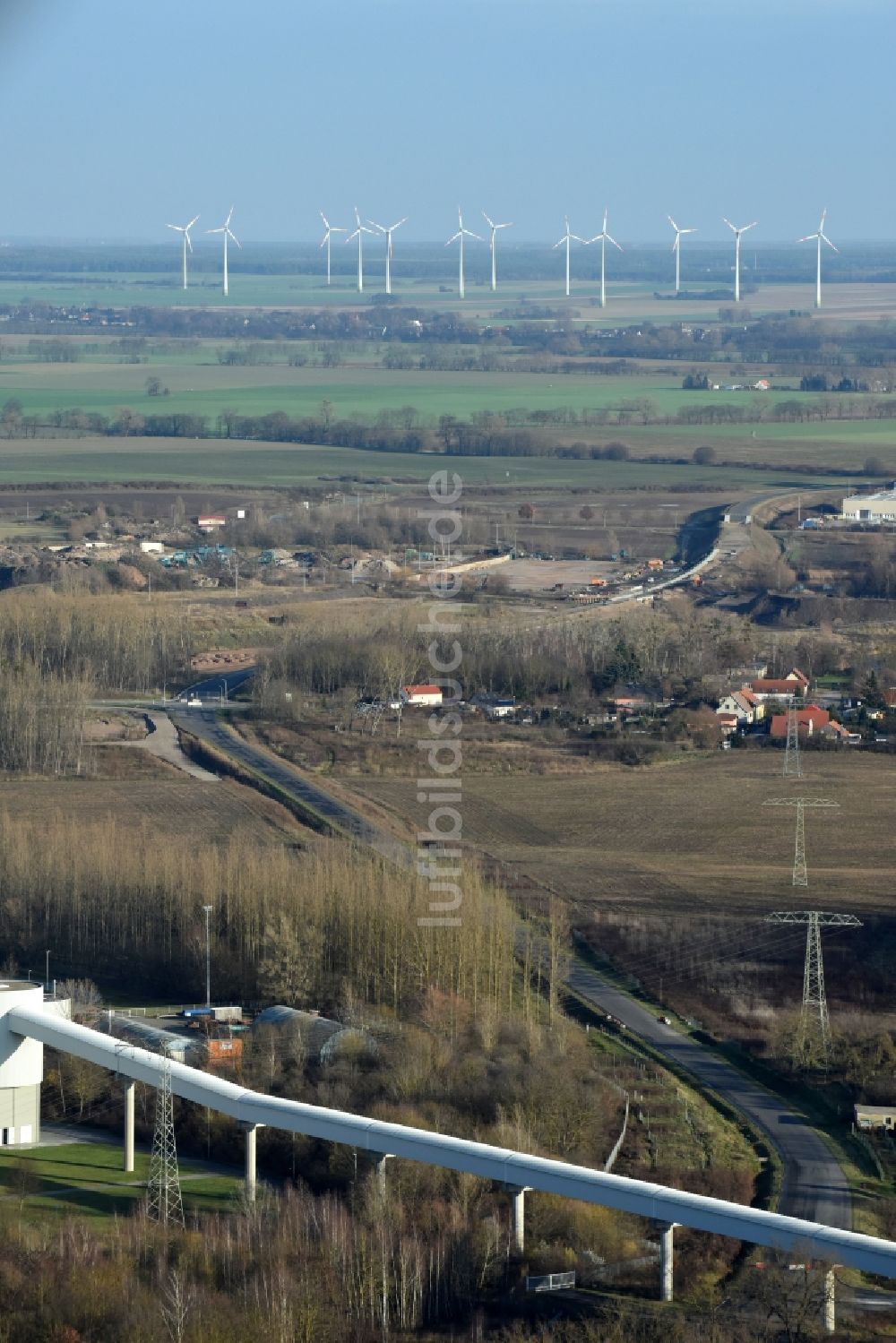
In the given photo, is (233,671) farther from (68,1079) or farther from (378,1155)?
(378,1155)

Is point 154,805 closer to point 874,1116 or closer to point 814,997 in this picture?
point 814,997

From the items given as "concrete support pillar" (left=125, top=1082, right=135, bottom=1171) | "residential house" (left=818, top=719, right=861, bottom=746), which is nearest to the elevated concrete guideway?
A: "concrete support pillar" (left=125, top=1082, right=135, bottom=1171)

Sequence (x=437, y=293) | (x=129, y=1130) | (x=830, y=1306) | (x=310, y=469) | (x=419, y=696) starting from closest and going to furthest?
(x=830, y=1306) < (x=129, y=1130) < (x=419, y=696) < (x=310, y=469) < (x=437, y=293)

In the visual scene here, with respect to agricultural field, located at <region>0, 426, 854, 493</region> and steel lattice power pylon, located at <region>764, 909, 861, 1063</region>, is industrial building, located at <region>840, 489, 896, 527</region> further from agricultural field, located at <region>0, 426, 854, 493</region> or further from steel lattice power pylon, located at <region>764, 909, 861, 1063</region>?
steel lattice power pylon, located at <region>764, 909, 861, 1063</region>

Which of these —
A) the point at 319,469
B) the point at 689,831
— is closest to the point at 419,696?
the point at 689,831

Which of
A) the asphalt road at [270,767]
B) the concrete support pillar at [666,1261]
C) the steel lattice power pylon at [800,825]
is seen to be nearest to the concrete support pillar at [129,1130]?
the concrete support pillar at [666,1261]

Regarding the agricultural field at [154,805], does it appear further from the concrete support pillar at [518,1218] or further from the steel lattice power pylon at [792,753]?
the concrete support pillar at [518,1218]
